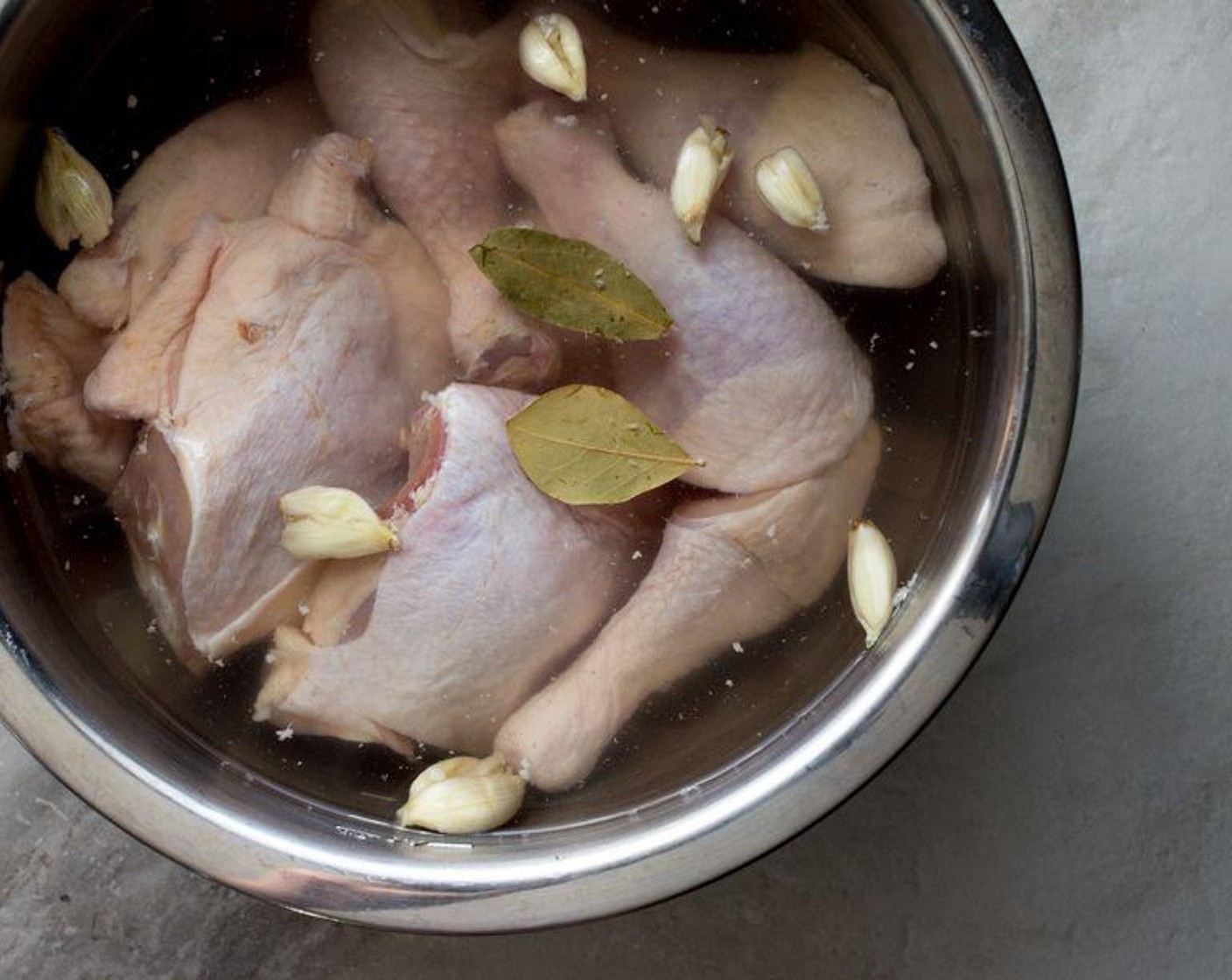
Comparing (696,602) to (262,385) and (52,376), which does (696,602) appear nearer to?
(262,385)

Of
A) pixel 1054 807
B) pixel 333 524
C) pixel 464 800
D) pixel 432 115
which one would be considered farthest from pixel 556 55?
pixel 1054 807

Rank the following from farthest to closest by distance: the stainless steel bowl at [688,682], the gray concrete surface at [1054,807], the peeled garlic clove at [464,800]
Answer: the gray concrete surface at [1054,807] < the peeled garlic clove at [464,800] < the stainless steel bowl at [688,682]

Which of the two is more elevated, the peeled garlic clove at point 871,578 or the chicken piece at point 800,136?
the chicken piece at point 800,136

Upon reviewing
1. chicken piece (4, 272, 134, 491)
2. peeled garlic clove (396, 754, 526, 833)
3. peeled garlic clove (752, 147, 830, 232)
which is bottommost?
peeled garlic clove (396, 754, 526, 833)

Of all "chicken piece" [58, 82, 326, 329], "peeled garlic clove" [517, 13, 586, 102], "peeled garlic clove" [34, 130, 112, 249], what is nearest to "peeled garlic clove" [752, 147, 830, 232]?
"peeled garlic clove" [517, 13, 586, 102]

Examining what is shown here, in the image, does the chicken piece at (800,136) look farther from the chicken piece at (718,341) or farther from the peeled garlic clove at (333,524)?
the peeled garlic clove at (333,524)

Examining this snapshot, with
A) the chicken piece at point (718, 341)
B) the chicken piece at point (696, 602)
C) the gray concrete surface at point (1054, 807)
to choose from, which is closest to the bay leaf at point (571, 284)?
the chicken piece at point (718, 341)

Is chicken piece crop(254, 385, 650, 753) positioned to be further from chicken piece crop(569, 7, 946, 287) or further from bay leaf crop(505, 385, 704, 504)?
chicken piece crop(569, 7, 946, 287)

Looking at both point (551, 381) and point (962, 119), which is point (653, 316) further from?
point (962, 119)
